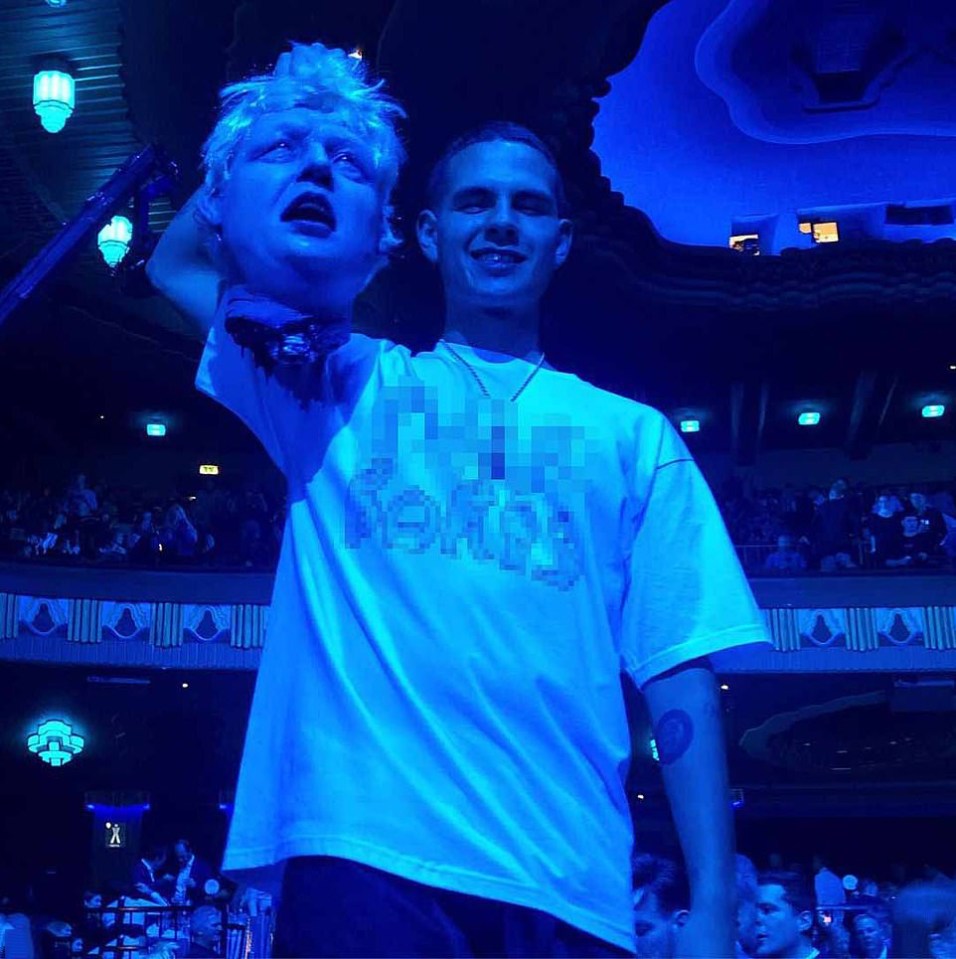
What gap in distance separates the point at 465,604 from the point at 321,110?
1.93 feet

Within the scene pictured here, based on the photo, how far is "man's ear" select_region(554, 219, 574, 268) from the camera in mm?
1562

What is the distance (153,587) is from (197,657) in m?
0.96

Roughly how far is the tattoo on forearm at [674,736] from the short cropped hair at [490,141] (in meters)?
0.64

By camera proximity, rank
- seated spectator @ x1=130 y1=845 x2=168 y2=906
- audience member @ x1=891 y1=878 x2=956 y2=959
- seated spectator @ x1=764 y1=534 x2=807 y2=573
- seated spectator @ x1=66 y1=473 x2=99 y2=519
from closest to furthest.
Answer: audience member @ x1=891 y1=878 x2=956 y2=959
seated spectator @ x1=130 y1=845 x2=168 y2=906
seated spectator @ x1=764 y1=534 x2=807 y2=573
seated spectator @ x1=66 y1=473 x2=99 y2=519

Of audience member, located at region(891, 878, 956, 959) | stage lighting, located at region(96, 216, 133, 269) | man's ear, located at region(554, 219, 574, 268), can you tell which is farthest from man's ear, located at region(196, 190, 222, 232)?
stage lighting, located at region(96, 216, 133, 269)

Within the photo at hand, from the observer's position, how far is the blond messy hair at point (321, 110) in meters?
1.41

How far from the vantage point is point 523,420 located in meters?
1.43

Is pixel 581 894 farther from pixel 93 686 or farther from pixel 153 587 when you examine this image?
pixel 93 686

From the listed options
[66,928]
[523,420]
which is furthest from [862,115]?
[523,420]

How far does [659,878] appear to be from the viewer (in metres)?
3.62

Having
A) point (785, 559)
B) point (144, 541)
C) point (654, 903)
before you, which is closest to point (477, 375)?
point (654, 903)

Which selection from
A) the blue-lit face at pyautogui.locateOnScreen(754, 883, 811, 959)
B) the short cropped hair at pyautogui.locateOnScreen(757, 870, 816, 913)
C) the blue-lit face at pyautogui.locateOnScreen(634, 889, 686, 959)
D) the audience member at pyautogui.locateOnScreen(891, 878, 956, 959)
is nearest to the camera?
the audience member at pyautogui.locateOnScreen(891, 878, 956, 959)

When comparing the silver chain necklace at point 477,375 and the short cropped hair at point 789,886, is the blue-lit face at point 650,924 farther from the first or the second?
the silver chain necklace at point 477,375

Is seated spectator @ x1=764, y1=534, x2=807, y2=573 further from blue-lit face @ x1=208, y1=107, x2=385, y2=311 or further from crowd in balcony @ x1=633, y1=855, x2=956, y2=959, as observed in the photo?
blue-lit face @ x1=208, y1=107, x2=385, y2=311
